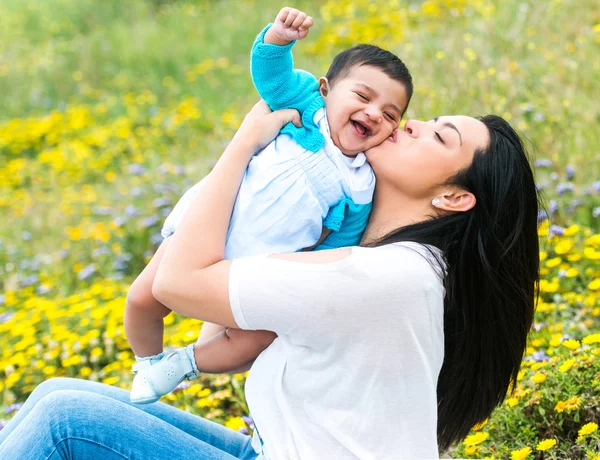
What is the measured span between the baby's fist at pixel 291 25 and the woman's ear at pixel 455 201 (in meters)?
0.48

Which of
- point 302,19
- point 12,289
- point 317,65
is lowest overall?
point 12,289

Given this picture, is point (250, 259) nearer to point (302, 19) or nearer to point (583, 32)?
point (302, 19)

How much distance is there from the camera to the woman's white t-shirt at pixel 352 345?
1556mm

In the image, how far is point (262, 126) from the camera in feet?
6.00

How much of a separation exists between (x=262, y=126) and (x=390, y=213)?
36 centimetres

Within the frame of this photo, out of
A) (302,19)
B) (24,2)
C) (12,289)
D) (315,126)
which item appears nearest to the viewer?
(302,19)

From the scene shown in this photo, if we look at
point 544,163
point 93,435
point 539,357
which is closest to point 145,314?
point 93,435

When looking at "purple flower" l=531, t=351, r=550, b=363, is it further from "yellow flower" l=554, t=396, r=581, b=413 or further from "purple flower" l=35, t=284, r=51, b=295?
"purple flower" l=35, t=284, r=51, b=295

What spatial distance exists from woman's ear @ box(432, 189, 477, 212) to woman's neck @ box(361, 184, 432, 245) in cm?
4

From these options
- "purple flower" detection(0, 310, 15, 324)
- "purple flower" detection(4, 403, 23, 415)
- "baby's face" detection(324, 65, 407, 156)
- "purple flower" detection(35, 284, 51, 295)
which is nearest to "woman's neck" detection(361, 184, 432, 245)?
"baby's face" detection(324, 65, 407, 156)

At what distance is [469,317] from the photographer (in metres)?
1.81

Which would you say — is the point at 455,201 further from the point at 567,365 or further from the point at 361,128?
the point at 567,365

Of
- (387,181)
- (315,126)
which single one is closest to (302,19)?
(315,126)

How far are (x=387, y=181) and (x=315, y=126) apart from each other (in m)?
0.22
